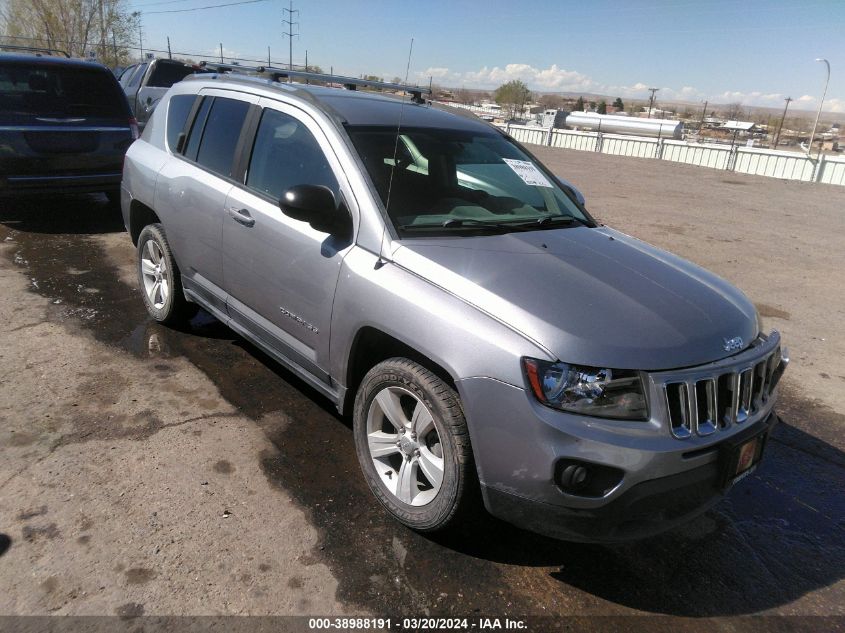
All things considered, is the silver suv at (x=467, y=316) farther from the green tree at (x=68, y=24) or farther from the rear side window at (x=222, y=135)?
the green tree at (x=68, y=24)

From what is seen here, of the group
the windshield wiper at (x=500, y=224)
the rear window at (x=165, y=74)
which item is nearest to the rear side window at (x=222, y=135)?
the windshield wiper at (x=500, y=224)

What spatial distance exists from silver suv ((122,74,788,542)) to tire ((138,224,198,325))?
1.29 ft

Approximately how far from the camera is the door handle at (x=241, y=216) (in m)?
3.58

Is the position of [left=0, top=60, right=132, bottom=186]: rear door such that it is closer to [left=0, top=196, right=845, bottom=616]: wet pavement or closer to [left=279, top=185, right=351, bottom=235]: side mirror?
[left=0, top=196, right=845, bottom=616]: wet pavement

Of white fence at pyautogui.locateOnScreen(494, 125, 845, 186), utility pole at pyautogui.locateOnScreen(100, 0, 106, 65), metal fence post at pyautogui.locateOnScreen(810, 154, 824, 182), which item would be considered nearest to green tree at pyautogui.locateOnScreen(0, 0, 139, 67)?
utility pole at pyautogui.locateOnScreen(100, 0, 106, 65)

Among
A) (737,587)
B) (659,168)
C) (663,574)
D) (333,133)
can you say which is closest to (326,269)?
(333,133)

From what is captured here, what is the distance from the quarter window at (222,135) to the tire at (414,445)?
1910mm

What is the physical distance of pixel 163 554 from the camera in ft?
8.50

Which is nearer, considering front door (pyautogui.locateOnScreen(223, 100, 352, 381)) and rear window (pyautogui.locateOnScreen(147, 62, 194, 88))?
front door (pyautogui.locateOnScreen(223, 100, 352, 381))

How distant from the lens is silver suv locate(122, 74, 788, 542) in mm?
2268

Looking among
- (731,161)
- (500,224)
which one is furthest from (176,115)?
(731,161)

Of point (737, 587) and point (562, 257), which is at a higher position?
point (562, 257)

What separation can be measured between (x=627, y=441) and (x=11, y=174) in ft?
24.6

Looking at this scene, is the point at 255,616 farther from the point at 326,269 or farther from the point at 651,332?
the point at 651,332
